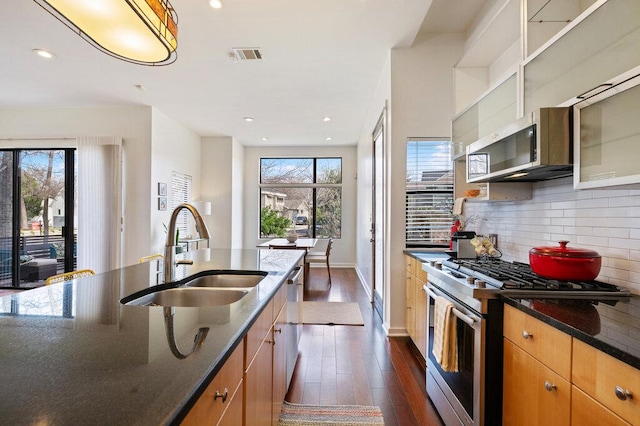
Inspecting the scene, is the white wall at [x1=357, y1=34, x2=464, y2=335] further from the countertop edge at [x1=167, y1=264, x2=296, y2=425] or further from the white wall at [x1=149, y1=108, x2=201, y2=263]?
the white wall at [x1=149, y1=108, x2=201, y2=263]

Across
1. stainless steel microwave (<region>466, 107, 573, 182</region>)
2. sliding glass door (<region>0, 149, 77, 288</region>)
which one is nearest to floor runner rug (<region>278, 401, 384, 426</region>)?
stainless steel microwave (<region>466, 107, 573, 182</region>)

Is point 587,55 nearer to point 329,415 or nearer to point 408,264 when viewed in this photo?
point 408,264

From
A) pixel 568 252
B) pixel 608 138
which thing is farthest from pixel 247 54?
pixel 568 252

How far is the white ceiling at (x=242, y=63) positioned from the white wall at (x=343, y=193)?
2.00 m

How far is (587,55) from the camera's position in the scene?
1338 millimetres

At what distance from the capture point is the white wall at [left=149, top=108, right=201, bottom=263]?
4.88 m

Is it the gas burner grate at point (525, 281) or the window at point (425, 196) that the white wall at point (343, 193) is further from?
the gas burner grate at point (525, 281)

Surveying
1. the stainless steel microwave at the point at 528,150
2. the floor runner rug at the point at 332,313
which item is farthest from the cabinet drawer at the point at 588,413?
the floor runner rug at the point at 332,313

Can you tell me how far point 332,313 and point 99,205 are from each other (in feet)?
12.9

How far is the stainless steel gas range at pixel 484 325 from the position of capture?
1400mm

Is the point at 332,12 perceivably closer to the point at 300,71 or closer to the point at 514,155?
the point at 300,71

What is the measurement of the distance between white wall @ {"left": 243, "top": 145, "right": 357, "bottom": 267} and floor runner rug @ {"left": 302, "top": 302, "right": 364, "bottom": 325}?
3.12 meters

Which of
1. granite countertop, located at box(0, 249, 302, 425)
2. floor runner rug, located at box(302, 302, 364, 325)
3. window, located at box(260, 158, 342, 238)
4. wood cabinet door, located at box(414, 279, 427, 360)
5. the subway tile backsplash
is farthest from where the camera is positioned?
window, located at box(260, 158, 342, 238)

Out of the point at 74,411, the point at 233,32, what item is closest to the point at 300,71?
the point at 233,32
